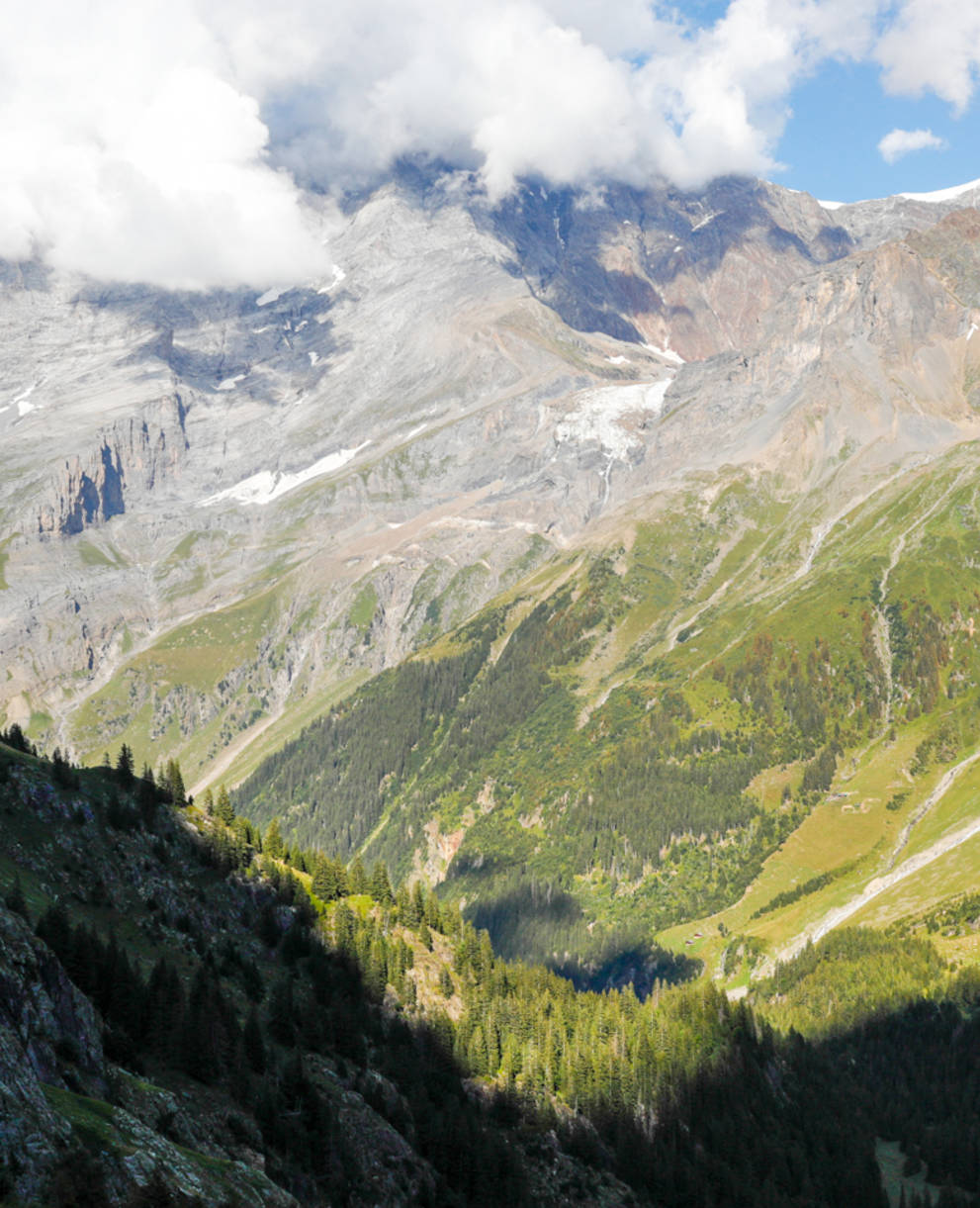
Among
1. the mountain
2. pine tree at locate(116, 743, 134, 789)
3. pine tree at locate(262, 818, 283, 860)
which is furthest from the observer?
pine tree at locate(262, 818, 283, 860)

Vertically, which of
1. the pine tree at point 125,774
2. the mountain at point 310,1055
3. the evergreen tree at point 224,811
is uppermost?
the pine tree at point 125,774

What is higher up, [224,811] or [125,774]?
[125,774]

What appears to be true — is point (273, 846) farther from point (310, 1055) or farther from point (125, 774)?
point (310, 1055)

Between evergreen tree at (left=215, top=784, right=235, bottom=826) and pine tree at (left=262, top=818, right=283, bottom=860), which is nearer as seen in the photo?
evergreen tree at (left=215, top=784, right=235, bottom=826)

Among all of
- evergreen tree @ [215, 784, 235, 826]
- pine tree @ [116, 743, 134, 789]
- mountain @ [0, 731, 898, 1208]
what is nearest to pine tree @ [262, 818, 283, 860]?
mountain @ [0, 731, 898, 1208]

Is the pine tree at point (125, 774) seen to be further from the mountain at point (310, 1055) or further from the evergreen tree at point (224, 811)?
the evergreen tree at point (224, 811)

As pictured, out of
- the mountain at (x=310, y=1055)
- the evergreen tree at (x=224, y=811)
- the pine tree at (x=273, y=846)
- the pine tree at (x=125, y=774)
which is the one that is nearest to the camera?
the mountain at (x=310, y=1055)

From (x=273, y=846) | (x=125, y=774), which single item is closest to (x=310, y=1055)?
(x=125, y=774)

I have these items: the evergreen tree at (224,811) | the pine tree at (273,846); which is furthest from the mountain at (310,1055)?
the evergreen tree at (224,811)

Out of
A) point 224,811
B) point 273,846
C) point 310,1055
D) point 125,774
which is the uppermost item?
point 125,774

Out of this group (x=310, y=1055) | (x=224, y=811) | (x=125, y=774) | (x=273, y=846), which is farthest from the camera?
(x=273, y=846)

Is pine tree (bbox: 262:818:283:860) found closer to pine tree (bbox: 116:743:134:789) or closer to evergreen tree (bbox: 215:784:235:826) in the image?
evergreen tree (bbox: 215:784:235:826)

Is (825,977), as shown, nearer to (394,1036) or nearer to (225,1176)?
(394,1036)

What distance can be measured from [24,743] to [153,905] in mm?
43046
